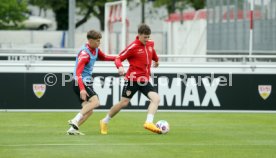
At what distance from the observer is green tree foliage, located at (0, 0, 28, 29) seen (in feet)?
178

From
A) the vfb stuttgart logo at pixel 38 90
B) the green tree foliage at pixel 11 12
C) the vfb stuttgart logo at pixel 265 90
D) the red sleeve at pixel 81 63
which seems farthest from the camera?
the green tree foliage at pixel 11 12

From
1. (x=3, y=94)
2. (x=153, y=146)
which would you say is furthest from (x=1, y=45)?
(x=153, y=146)

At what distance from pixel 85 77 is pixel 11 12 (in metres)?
40.4

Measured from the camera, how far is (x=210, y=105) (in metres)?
23.8

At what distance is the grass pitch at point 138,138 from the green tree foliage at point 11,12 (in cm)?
3283

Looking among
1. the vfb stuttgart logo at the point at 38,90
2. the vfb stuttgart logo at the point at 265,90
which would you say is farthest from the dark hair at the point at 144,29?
the vfb stuttgart logo at the point at 265,90

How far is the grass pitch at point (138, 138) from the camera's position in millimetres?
13641

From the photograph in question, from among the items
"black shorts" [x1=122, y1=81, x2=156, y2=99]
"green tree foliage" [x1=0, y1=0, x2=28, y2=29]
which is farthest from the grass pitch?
"green tree foliage" [x1=0, y1=0, x2=28, y2=29]

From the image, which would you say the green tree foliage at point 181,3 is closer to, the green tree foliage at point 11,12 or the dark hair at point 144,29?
the green tree foliage at point 11,12

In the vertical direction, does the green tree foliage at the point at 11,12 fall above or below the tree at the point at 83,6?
below

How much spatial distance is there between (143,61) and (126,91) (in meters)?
0.63

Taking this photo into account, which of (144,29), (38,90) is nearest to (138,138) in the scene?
(144,29)

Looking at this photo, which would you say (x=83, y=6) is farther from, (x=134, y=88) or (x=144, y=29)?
(x=144, y=29)

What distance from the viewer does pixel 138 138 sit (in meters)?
16.0
